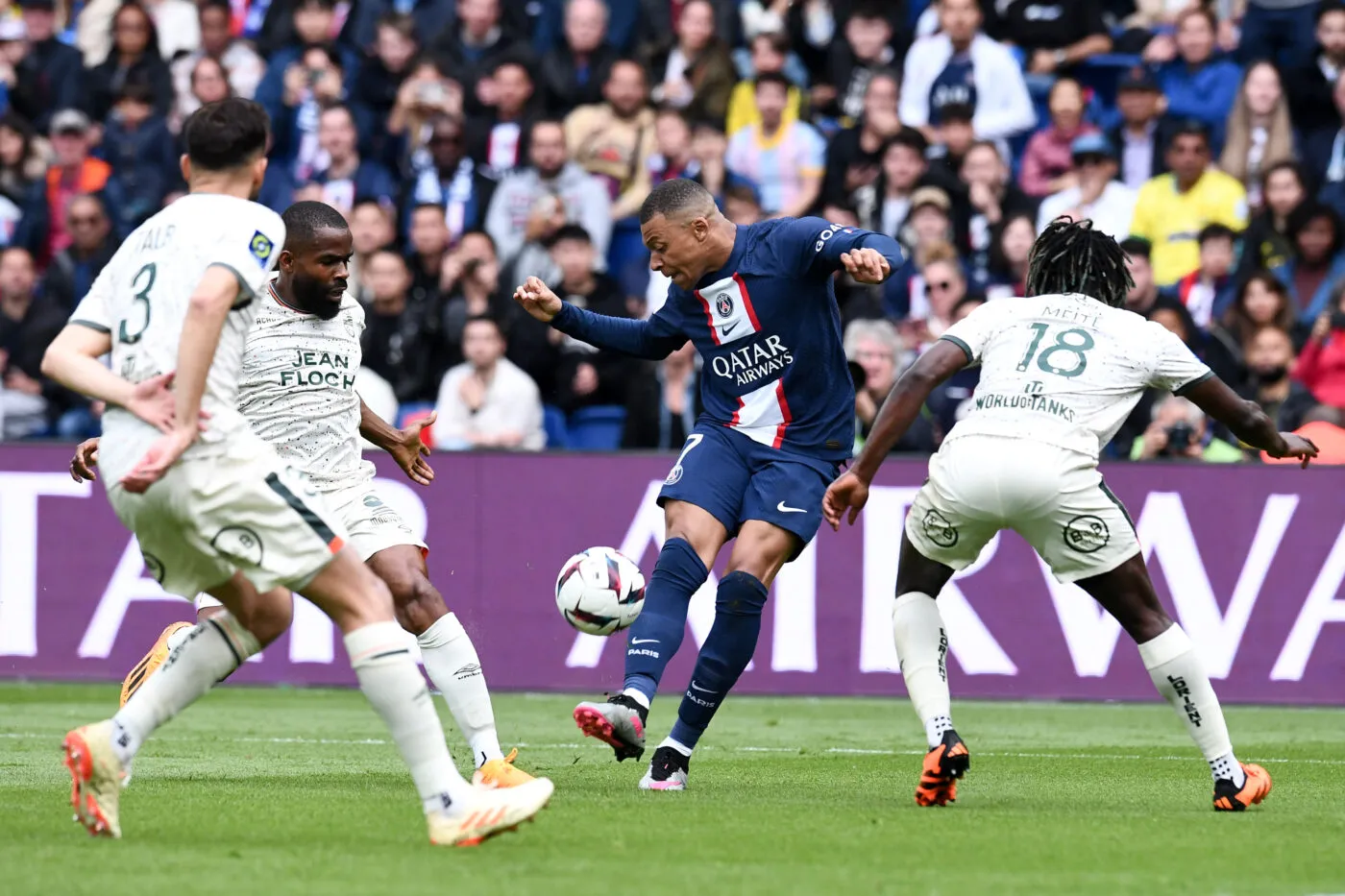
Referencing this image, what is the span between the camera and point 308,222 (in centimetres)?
812

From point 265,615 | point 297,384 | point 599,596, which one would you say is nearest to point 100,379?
point 265,615

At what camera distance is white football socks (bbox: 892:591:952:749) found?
772cm

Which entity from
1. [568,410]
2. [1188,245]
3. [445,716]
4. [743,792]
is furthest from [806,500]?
[1188,245]

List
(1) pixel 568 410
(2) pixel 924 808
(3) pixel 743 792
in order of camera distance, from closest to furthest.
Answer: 1. (2) pixel 924 808
2. (3) pixel 743 792
3. (1) pixel 568 410

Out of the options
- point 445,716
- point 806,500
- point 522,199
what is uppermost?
point 806,500

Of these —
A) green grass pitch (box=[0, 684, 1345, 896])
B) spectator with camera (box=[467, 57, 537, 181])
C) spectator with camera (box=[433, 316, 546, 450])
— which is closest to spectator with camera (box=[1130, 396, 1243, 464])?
green grass pitch (box=[0, 684, 1345, 896])

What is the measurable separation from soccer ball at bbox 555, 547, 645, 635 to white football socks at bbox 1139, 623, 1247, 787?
7.25ft

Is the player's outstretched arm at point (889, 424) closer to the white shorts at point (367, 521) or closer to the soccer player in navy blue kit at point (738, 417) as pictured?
the soccer player in navy blue kit at point (738, 417)

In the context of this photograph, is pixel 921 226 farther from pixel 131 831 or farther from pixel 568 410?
pixel 131 831

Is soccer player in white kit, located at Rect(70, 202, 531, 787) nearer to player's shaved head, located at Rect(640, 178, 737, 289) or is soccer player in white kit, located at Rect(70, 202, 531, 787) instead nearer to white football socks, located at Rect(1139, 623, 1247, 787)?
player's shaved head, located at Rect(640, 178, 737, 289)

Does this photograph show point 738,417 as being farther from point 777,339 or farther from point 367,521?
point 367,521

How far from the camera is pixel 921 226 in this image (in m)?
15.6

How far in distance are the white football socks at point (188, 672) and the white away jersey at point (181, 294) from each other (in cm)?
76

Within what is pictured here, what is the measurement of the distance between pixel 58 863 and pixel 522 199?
37.6 feet
